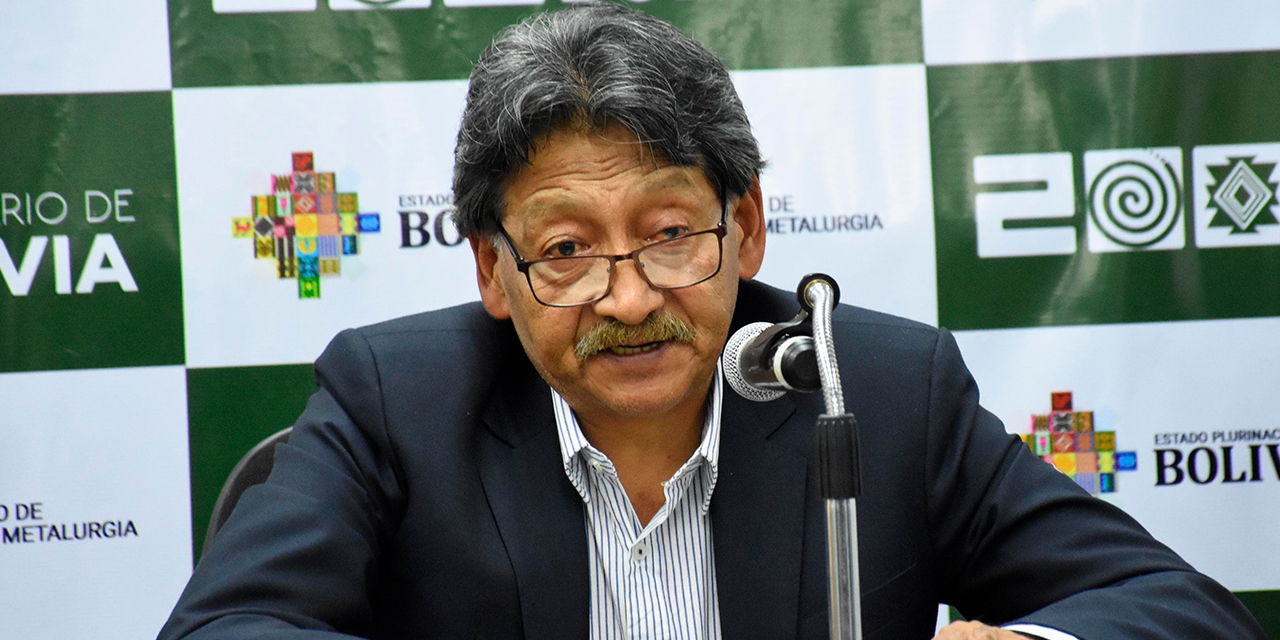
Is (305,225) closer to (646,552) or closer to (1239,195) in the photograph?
(646,552)

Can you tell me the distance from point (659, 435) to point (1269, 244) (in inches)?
67.9

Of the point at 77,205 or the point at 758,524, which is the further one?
the point at 77,205

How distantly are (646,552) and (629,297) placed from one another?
41 centimetres

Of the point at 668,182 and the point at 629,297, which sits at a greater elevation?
the point at 668,182

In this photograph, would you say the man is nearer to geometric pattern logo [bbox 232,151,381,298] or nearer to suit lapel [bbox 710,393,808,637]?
suit lapel [bbox 710,393,808,637]

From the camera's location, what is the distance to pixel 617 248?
141cm

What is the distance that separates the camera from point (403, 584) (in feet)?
5.06

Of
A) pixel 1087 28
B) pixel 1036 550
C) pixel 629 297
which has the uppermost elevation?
pixel 1087 28

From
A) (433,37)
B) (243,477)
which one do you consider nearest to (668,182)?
(243,477)

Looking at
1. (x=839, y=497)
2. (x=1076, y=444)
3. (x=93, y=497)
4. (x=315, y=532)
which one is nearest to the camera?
(x=839, y=497)

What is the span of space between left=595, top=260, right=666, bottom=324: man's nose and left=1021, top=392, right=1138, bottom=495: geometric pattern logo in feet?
4.58

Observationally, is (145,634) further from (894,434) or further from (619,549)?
(894,434)

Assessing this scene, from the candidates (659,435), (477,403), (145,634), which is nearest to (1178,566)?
(659,435)

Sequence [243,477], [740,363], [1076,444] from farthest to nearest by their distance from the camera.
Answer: [1076,444] < [243,477] < [740,363]
